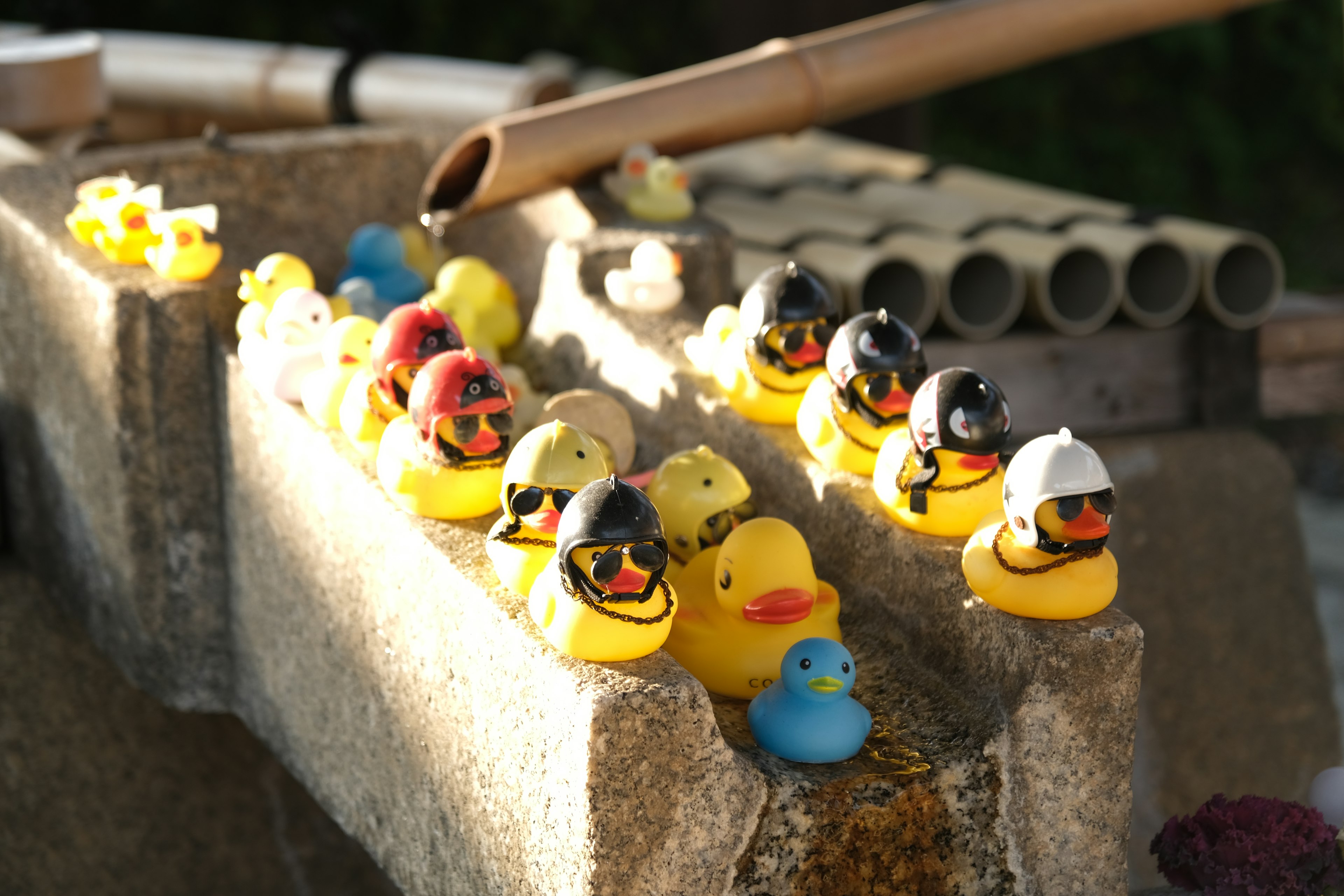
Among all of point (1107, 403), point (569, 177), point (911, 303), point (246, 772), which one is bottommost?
point (246, 772)

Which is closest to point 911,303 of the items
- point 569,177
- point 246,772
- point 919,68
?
point 919,68

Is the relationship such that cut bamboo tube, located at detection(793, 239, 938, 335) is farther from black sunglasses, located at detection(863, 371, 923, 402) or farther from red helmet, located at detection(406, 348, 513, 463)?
red helmet, located at detection(406, 348, 513, 463)

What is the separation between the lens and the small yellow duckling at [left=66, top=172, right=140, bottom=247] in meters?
2.88

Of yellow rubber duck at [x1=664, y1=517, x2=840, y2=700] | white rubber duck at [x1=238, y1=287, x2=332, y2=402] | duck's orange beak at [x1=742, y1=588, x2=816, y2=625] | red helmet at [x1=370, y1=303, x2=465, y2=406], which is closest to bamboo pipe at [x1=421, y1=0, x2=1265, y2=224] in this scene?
white rubber duck at [x1=238, y1=287, x2=332, y2=402]

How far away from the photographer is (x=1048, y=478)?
6.06 feet

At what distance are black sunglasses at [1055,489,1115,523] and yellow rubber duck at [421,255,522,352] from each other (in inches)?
58.4

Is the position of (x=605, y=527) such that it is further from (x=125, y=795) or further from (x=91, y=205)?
(x=125, y=795)

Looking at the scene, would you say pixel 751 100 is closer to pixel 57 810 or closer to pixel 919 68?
pixel 919 68

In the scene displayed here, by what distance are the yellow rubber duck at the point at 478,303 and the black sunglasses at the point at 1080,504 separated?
1.48 m

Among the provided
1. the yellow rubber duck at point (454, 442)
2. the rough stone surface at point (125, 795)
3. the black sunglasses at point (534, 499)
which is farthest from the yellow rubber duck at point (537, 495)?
the rough stone surface at point (125, 795)

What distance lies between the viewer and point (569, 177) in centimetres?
327

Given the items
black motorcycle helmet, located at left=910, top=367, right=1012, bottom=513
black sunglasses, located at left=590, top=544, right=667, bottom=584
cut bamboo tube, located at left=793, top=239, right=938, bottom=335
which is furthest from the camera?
cut bamboo tube, located at left=793, top=239, right=938, bottom=335

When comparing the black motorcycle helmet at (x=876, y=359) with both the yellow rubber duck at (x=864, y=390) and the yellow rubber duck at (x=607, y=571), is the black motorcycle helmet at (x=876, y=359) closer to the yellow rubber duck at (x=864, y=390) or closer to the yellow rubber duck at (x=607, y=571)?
the yellow rubber duck at (x=864, y=390)

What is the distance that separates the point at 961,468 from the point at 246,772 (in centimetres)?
184
